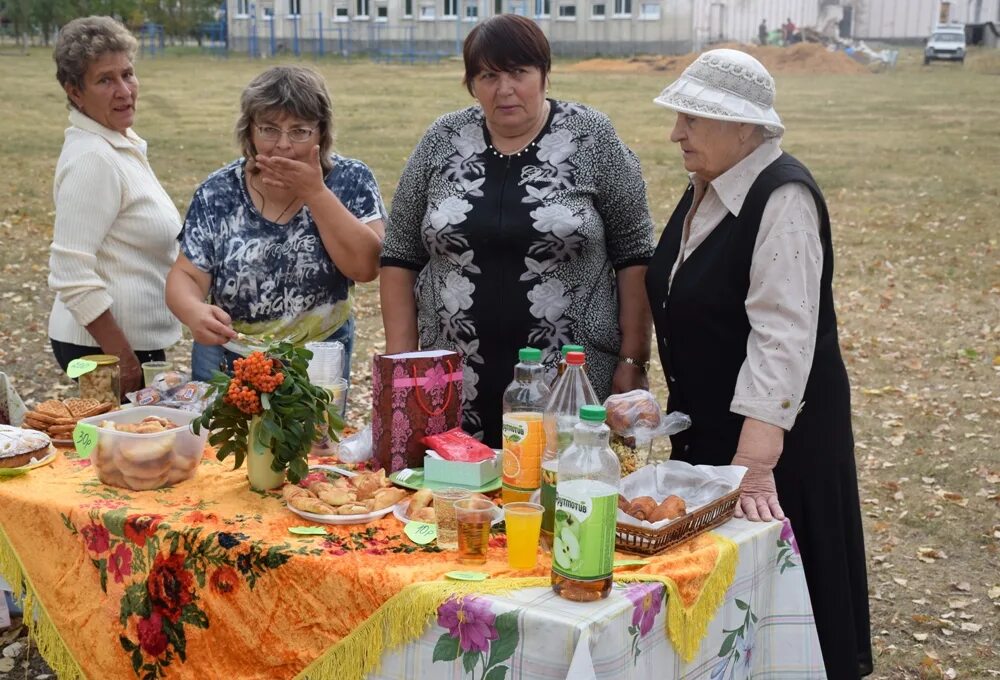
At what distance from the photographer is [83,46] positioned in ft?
11.5

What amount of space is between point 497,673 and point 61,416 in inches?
68.0

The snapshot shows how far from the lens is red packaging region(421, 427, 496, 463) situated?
2.63 m

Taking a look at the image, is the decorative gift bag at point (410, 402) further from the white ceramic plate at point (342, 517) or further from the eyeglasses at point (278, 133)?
the eyeglasses at point (278, 133)

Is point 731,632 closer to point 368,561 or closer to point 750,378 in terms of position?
point 750,378

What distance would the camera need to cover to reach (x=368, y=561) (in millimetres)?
2236

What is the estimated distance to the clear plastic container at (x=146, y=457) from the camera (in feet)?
8.72

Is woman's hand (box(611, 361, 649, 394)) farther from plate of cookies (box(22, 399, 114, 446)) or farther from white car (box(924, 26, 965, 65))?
white car (box(924, 26, 965, 65))

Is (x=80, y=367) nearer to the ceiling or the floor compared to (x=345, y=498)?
nearer to the ceiling

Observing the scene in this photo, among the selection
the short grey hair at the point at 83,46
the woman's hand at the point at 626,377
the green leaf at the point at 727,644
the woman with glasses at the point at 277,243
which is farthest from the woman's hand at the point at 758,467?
the short grey hair at the point at 83,46

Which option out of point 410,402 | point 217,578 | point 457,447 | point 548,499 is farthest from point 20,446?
point 548,499

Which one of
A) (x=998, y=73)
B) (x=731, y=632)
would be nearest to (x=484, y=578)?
(x=731, y=632)

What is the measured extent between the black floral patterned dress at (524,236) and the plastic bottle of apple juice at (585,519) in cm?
103

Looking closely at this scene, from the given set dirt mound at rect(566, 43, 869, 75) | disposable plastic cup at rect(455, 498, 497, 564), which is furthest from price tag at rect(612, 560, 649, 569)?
dirt mound at rect(566, 43, 869, 75)

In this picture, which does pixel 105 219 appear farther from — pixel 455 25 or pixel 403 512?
pixel 455 25
